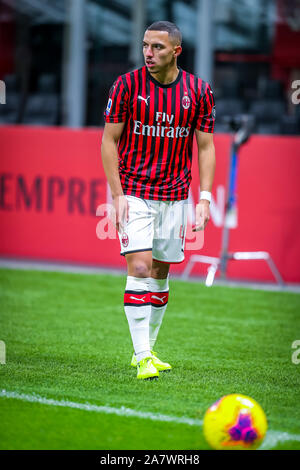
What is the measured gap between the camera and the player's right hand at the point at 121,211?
15.5ft

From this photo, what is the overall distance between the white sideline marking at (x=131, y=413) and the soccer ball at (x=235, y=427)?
0.43 ft

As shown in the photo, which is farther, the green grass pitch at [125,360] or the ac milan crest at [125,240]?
the ac milan crest at [125,240]

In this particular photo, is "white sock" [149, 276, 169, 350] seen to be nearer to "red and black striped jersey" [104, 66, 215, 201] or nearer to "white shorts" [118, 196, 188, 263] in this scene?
"white shorts" [118, 196, 188, 263]

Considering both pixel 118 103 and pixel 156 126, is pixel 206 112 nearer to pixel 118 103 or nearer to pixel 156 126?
pixel 156 126

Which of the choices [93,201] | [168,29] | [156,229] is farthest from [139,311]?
[93,201]

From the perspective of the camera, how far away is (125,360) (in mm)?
5227

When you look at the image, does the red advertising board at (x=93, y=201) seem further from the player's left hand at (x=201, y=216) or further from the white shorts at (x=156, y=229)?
the player's left hand at (x=201, y=216)

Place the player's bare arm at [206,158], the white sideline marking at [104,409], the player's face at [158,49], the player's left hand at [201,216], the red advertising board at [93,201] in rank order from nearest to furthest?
the white sideline marking at [104,409]
the player's face at [158,49]
the player's left hand at [201,216]
the player's bare arm at [206,158]
the red advertising board at [93,201]

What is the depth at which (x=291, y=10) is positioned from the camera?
44.3 feet

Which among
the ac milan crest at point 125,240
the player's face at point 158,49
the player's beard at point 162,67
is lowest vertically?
the ac milan crest at point 125,240

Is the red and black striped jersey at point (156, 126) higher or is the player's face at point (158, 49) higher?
the player's face at point (158, 49)

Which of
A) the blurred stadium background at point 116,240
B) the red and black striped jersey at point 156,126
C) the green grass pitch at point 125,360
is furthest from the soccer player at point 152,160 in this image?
the blurred stadium background at point 116,240

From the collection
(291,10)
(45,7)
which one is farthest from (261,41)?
(45,7)

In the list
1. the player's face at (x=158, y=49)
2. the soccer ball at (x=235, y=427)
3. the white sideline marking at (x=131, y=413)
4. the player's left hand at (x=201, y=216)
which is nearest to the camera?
the soccer ball at (x=235, y=427)
